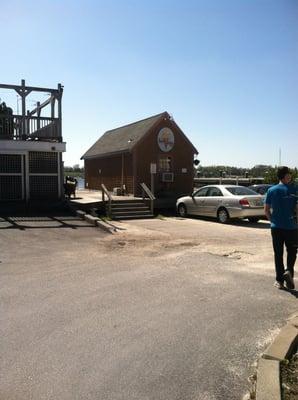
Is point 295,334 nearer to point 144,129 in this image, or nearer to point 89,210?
point 89,210

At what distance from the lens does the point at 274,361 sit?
4.34m

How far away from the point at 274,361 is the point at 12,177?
1638cm

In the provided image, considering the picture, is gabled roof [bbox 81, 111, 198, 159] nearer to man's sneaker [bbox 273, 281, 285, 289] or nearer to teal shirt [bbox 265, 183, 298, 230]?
teal shirt [bbox 265, 183, 298, 230]

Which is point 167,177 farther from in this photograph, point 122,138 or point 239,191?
point 239,191

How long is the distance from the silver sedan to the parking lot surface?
5454 millimetres

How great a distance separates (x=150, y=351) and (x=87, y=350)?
631 mm

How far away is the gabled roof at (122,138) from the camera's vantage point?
25766mm

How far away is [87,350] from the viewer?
486 cm

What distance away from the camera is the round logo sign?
26019 millimetres

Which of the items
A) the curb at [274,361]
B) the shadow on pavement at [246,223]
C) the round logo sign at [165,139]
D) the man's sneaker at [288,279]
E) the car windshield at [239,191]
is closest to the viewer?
the curb at [274,361]

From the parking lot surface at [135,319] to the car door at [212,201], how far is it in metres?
6.53

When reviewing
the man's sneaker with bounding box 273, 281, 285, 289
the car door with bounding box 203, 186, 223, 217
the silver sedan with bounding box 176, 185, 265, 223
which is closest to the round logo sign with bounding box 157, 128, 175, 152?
the silver sedan with bounding box 176, 185, 265, 223

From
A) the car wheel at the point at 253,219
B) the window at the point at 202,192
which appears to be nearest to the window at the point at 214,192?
the window at the point at 202,192

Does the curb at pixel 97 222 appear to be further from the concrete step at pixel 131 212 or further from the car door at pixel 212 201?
the car door at pixel 212 201
